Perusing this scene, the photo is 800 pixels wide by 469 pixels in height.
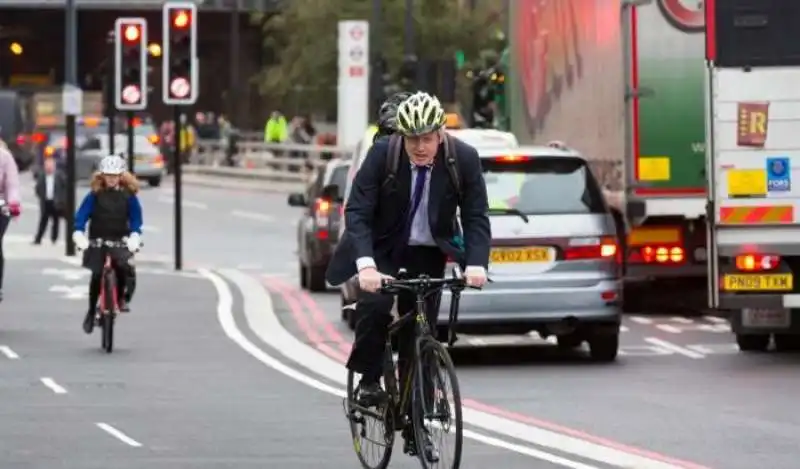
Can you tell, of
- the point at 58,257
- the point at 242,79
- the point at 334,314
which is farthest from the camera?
the point at 242,79

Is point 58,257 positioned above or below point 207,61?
below

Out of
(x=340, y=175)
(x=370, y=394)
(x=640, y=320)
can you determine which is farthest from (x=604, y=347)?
(x=340, y=175)

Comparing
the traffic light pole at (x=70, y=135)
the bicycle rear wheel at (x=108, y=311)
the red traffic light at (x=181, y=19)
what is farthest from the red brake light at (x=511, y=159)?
the traffic light pole at (x=70, y=135)

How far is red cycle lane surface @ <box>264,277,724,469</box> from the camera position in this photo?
42.2 feet

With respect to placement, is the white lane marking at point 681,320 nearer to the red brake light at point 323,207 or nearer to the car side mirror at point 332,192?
the car side mirror at point 332,192

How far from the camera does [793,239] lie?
1736 cm

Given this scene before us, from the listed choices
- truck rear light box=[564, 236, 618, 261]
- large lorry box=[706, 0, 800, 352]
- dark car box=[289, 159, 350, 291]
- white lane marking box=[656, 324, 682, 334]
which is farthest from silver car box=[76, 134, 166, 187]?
large lorry box=[706, 0, 800, 352]

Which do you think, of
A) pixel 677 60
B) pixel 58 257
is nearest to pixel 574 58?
pixel 677 60

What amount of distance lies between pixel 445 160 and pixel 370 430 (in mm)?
1413

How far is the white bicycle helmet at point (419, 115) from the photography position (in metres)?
10.2

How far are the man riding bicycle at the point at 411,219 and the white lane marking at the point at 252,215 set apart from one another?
3743 centimetres

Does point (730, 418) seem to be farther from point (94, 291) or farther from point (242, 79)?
point (242, 79)

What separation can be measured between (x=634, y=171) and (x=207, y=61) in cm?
6667

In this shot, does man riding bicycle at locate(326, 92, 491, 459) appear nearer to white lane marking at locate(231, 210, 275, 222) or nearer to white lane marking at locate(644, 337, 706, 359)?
white lane marking at locate(644, 337, 706, 359)
